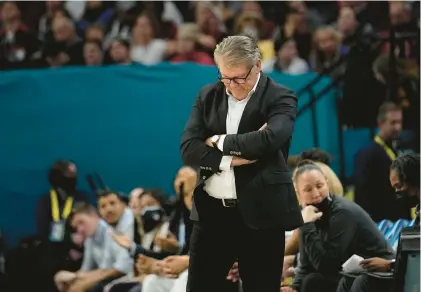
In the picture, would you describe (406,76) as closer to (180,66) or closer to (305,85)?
(305,85)

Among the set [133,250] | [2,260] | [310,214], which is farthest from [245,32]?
[310,214]

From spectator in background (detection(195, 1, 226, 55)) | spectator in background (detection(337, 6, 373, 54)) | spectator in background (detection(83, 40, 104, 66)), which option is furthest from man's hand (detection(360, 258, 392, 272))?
spectator in background (detection(83, 40, 104, 66))

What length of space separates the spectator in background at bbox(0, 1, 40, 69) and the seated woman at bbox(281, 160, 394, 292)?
155 inches

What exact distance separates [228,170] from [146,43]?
5198mm

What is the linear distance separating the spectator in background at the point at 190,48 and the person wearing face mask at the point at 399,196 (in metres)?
3.14

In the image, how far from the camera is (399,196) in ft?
17.6

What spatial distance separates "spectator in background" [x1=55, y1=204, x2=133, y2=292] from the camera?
22.0 ft

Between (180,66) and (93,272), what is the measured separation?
180 cm

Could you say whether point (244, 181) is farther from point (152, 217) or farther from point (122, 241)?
point (152, 217)

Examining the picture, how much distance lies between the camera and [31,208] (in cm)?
759

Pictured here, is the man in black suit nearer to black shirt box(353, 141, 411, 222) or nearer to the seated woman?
the seated woman

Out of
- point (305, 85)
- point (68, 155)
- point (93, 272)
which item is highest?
point (305, 85)

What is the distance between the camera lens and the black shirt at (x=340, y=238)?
202 inches

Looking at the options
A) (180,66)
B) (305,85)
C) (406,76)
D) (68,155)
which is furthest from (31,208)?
(406,76)
